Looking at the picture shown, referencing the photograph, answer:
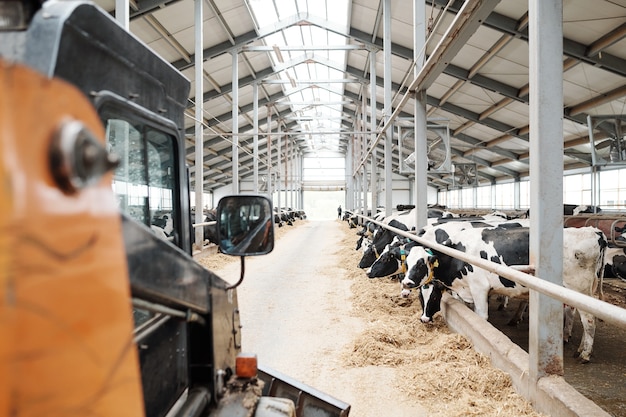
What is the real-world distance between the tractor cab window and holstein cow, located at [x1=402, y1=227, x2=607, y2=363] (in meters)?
4.20

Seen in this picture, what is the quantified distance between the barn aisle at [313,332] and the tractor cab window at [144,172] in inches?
85.5

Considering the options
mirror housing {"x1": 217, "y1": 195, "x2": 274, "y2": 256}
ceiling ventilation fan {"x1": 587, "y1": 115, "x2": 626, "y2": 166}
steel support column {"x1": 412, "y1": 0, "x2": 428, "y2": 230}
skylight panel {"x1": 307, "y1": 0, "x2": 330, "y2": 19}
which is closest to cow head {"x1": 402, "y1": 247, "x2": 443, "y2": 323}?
steel support column {"x1": 412, "y1": 0, "x2": 428, "y2": 230}

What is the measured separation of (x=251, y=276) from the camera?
8.82m

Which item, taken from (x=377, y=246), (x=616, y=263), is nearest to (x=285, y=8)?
(x=377, y=246)

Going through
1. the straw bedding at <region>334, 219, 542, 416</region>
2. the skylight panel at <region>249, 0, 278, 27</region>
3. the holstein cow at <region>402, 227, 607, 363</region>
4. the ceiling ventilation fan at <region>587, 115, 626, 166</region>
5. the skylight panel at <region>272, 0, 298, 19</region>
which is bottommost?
the straw bedding at <region>334, 219, 542, 416</region>

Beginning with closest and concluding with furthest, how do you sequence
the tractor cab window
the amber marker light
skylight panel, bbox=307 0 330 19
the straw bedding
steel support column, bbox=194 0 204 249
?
the tractor cab window
the amber marker light
the straw bedding
steel support column, bbox=194 0 204 249
skylight panel, bbox=307 0 330 19

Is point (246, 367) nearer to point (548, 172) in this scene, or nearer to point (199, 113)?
point (548, 172)

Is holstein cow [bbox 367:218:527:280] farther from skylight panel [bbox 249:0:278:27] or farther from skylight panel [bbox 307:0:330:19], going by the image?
skylight panel [bbox 307:0:330:19]

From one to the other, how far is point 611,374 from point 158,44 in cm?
A: 1275

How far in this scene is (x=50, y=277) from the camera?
2.10ft

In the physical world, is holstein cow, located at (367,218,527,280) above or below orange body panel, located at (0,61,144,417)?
below

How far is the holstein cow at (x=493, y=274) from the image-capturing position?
5.36 m

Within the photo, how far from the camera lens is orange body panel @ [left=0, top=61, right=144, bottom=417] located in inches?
23.1

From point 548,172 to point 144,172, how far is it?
2.62 m
